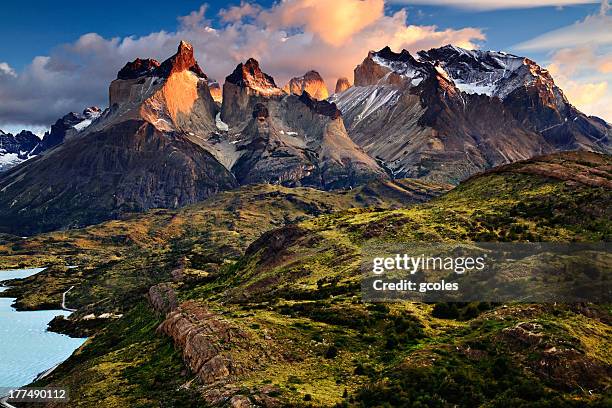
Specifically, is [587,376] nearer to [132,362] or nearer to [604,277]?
[604,277]

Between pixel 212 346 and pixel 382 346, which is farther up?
pixel 212 346

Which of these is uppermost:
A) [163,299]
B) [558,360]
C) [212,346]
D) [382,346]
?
[163,299]

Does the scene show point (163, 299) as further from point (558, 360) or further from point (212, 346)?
point (558, 360)

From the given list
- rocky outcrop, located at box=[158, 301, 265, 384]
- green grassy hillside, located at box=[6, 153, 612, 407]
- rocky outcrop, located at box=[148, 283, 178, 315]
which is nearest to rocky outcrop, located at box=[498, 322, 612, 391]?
green grassy hillside, located at box=[6, 153, 612, 407]

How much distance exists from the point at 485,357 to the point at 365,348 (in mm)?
15666

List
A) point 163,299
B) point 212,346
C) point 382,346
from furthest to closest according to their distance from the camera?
point 163,299, point 382,346, point 212,346

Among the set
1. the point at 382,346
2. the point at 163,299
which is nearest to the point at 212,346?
the point at 382,346

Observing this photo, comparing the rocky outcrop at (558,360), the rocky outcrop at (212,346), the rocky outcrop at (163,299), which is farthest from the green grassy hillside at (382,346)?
the rocky outcrop at (163,299)

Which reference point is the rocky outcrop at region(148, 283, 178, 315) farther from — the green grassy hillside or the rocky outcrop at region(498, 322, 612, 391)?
the rocky outcrop at region(498, 322, 612, 391)

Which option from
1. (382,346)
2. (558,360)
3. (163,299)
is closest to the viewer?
(558,360)

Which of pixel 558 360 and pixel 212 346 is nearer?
pixel 558 360

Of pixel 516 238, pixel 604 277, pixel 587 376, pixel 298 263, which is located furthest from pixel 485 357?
pixel 298 263

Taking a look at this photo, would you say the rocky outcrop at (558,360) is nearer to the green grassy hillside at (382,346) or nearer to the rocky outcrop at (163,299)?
the green grassy hillside at (382,346)

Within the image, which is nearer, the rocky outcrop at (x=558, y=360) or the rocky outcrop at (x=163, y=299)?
the rocky outcrop at (x=558, y=360)
